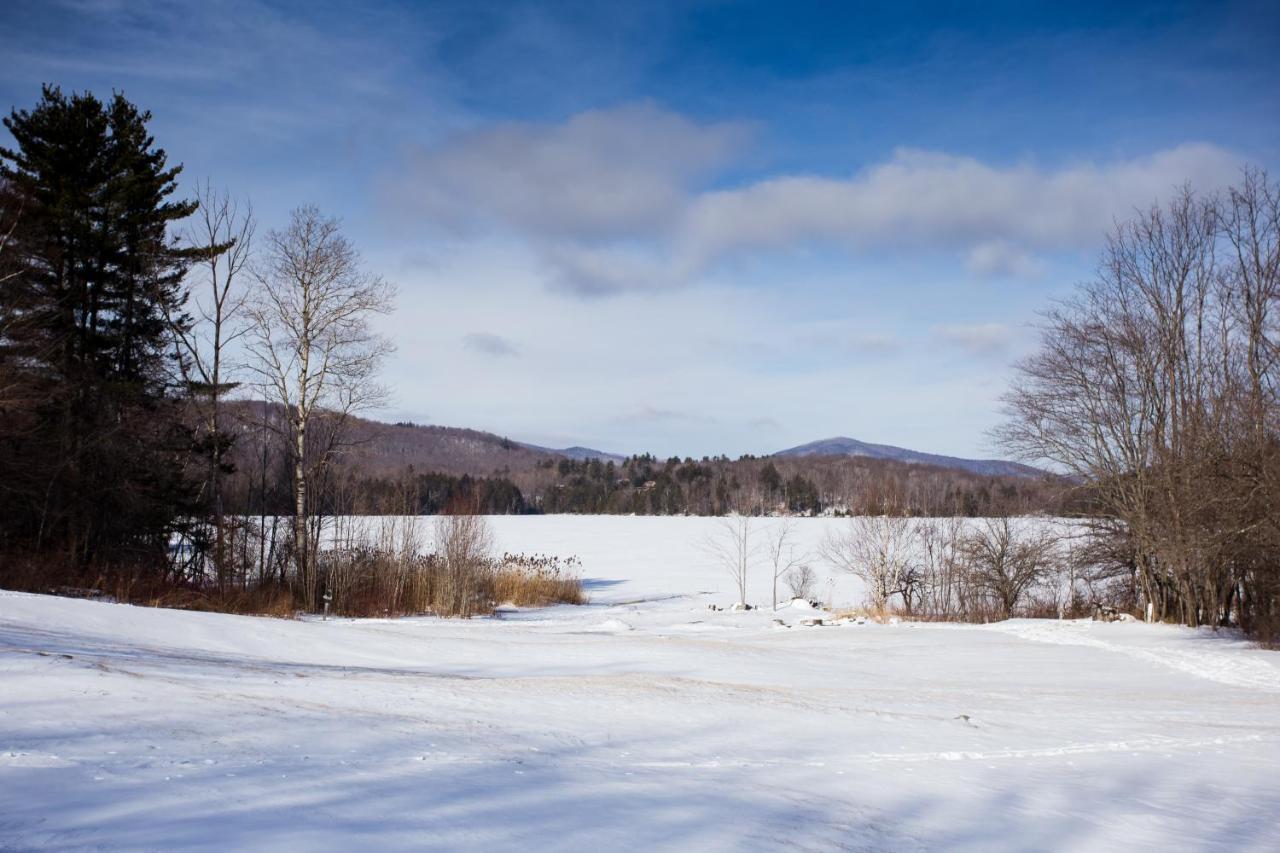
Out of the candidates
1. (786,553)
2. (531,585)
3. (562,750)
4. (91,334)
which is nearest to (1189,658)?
(562,750)

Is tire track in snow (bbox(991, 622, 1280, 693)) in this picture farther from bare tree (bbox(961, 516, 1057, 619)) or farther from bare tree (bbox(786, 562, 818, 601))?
bare tree (bbox(786, 562, 818, 601))

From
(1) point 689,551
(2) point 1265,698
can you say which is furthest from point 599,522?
(2) point 1265,698

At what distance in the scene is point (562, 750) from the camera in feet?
15.5

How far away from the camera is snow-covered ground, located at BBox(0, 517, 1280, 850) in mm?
3119

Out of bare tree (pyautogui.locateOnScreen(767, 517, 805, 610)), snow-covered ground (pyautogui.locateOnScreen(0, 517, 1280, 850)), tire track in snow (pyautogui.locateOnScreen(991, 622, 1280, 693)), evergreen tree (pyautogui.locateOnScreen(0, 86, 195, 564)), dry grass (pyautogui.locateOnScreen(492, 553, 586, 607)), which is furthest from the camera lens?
bare tree (pyautogui.locateOnScreen(767, 517, 805, 610))

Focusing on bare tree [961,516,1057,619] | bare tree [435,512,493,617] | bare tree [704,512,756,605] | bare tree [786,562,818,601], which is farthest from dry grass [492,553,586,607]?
bare tree [961,516,1057,619]

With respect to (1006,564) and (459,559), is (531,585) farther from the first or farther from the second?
(1006,564)

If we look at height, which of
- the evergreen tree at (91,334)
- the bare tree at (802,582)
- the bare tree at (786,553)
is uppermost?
the evergreen tree at (91,334)

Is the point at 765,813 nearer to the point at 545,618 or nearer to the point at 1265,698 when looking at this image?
the point at 1265,698

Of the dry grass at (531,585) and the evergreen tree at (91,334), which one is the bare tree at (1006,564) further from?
the evergreen tree at (91,334)

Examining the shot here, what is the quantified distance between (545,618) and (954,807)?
17791mm

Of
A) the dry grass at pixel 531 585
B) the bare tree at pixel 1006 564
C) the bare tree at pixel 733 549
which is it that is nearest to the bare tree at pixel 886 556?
the bare tree at pixel 1006 564

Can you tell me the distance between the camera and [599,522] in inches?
3172

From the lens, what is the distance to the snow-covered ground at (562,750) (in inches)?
123
